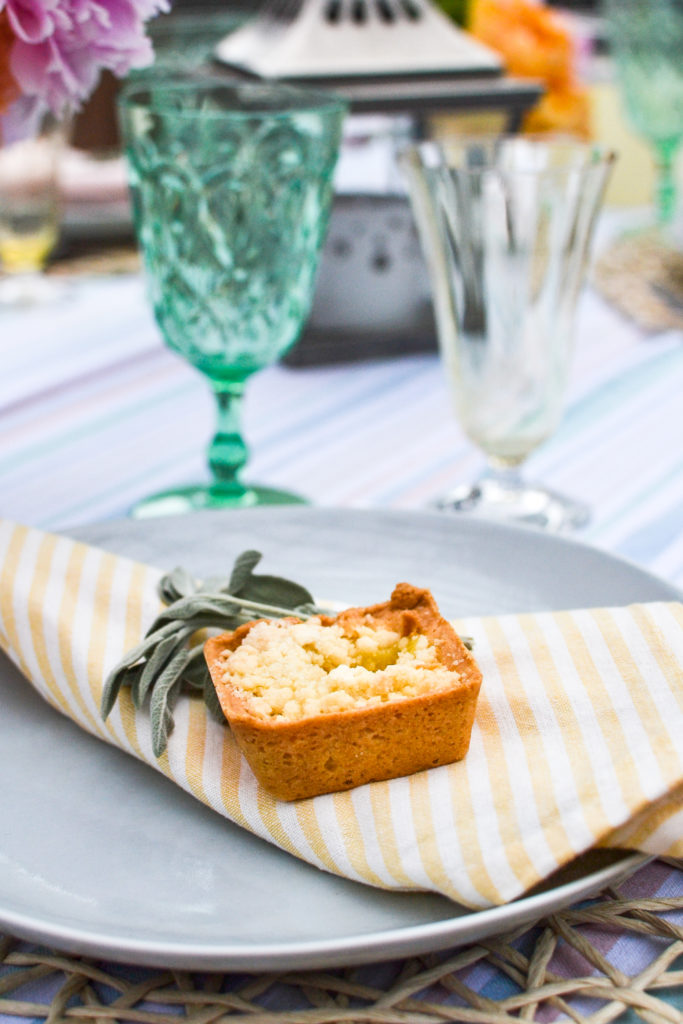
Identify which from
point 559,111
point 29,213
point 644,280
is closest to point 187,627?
point 29,213

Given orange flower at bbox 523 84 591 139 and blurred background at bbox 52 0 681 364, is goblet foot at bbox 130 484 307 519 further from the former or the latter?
orange flower at bbox 523 84 591 139

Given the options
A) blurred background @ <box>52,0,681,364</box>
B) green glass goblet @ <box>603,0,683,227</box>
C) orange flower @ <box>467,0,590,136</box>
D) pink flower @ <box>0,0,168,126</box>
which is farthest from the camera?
green glass goblet @ <box>603,0,683,227</box>

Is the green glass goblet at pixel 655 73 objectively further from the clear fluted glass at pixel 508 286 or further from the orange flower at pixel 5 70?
the orange flower at pixel 5 70

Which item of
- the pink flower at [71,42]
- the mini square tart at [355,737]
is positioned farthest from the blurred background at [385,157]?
the mini square tart at [355,737]

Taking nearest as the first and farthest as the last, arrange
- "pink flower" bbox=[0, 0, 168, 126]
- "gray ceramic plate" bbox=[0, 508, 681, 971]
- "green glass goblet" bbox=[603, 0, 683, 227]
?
"gray ceramic plate" bbox=[0, 508, 681, 971] → "pink flower" bbox=[0, 0, 168, 126] → "green glass goblet" bbox=[603, 0, 683, 227]

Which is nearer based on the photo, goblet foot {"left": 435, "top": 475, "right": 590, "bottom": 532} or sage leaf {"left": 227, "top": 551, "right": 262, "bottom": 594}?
sage leaf {"left": 227, "top": 551, "right": 262, "bottom": 594}

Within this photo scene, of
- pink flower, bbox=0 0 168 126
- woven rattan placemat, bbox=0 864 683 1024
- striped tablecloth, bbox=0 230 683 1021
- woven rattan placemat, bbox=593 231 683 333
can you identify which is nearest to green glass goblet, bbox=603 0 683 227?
woven rattan placemat, bbox=593 231 683 333

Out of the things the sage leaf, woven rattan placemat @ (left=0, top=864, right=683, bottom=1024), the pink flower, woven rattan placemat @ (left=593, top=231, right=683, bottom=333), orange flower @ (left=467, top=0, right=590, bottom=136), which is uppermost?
the pink flower

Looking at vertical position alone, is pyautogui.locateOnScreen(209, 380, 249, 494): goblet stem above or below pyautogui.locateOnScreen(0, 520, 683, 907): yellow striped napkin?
below
